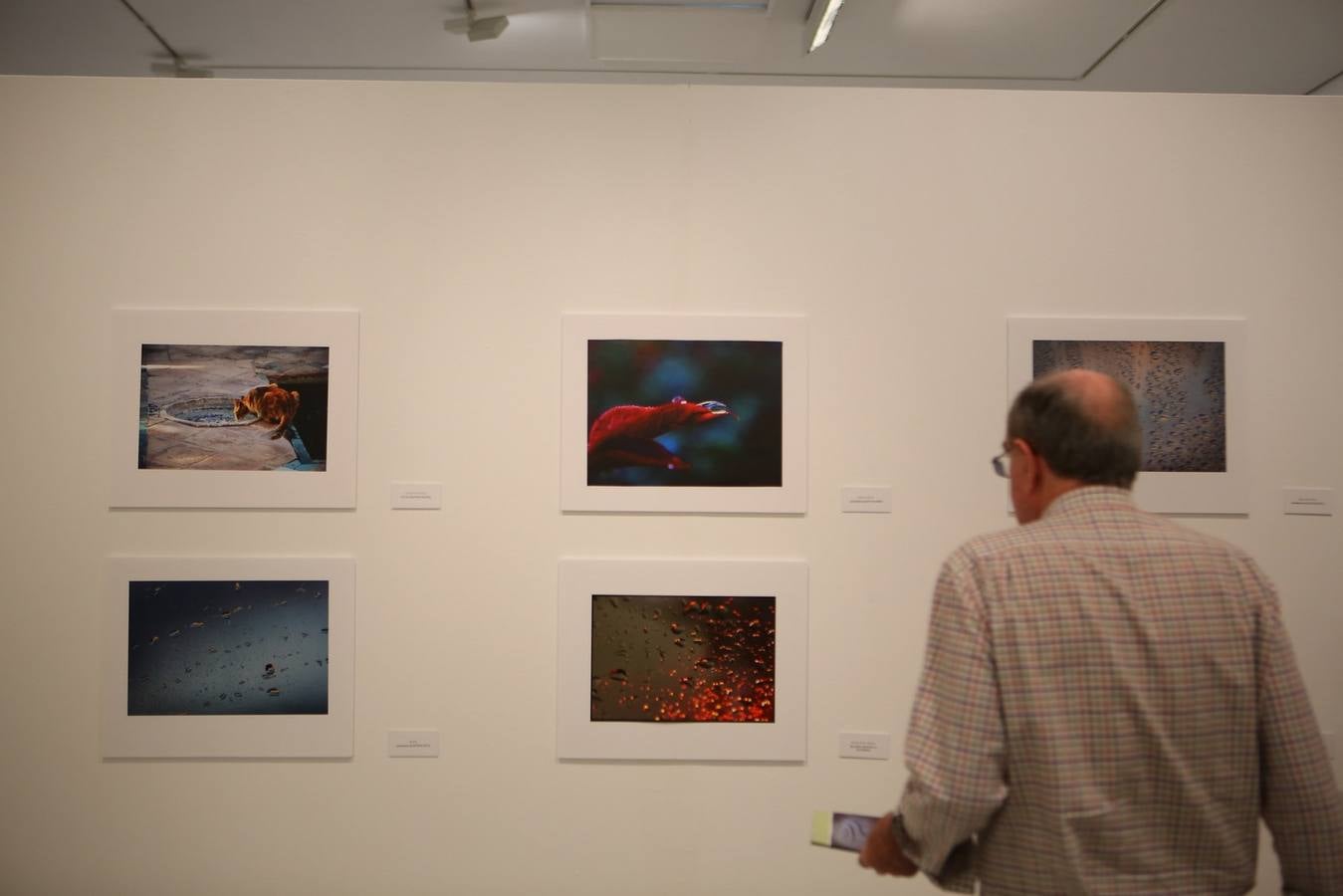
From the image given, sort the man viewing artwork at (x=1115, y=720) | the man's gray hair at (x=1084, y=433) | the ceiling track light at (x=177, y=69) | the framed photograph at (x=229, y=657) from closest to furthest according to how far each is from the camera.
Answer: the man viewing artwork at (x=1115, y=720) → the man's gray hair at (x=1084, y=433) → the framed photograph at (x=229, y=657) → the ceiling track light at (x=177, y=69)

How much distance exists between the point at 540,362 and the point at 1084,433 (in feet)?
6.88

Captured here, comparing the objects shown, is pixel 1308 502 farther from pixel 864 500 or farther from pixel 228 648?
pixel 228 648

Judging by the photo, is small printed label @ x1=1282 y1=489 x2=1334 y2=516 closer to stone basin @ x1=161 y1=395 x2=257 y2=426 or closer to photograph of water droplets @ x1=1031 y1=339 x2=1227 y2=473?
Answer: photograph of water droplets @ x1=1031 y1=339 x2=1227 y2=473

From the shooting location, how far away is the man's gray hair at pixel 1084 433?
1.95 meters

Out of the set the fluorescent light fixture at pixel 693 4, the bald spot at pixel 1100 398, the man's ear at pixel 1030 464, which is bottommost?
the man's ear at pixel 1030 464

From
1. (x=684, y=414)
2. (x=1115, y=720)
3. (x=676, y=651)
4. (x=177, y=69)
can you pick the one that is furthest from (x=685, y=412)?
(x=177, y=69)

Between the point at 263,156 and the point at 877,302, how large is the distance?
2.43 m

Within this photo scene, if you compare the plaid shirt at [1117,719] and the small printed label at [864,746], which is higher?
the plaid shirt at [1117,719]

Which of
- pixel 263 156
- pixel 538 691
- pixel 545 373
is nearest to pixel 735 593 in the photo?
pixel 538 691

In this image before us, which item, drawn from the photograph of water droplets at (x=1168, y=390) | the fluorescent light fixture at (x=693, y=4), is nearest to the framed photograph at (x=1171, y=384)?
the photograph of water droplets at (x=1168, y=390)

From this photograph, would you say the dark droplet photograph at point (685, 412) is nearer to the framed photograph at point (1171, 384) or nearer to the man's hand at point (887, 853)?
the framed photograph at point (1171, 384)

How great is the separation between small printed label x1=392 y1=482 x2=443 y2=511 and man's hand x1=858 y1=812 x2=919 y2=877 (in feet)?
6.83

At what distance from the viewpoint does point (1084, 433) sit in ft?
6.40

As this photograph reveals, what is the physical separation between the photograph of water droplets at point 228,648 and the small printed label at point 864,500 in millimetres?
1994
